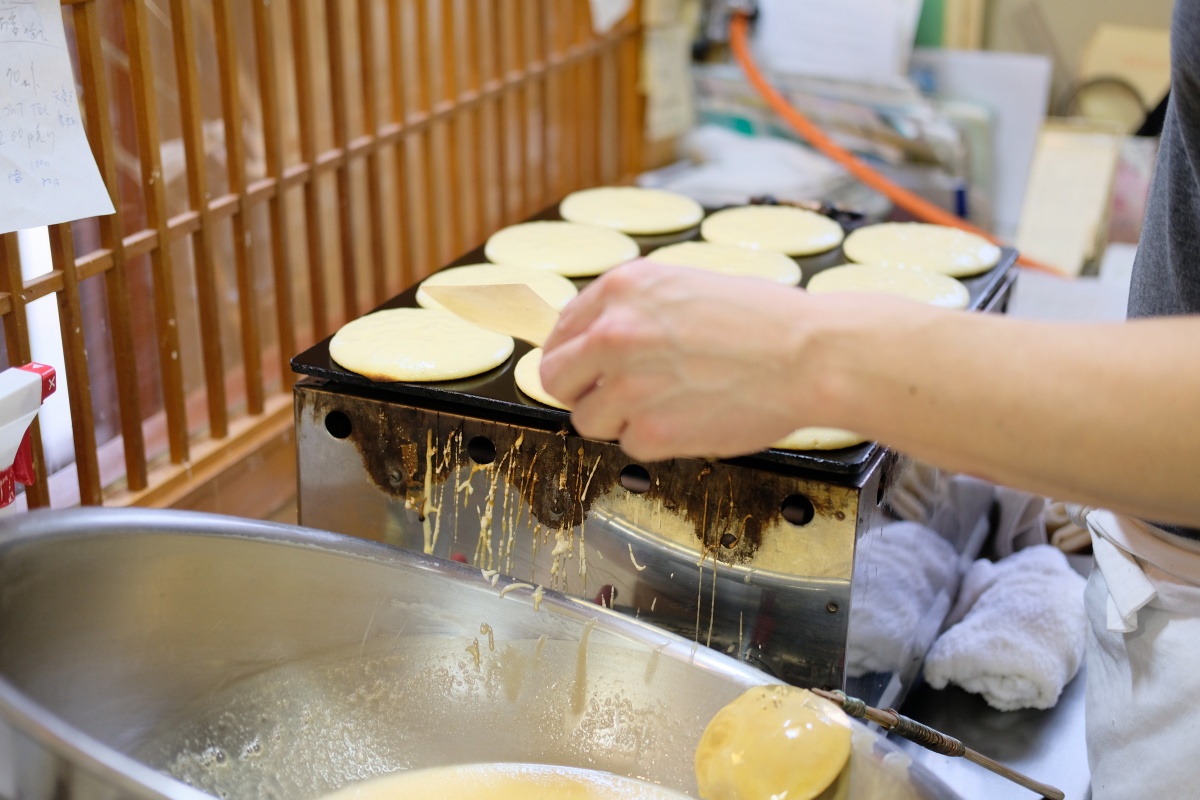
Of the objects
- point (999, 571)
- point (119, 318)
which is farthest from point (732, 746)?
point (119, 318)

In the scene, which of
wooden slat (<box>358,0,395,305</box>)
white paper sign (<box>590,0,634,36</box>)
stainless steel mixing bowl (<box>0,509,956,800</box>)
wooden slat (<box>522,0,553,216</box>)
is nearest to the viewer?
stainless steel mixing bowl (<box>0,509,956,800</box>)

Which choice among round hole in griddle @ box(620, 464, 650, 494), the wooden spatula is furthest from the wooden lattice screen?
round hole in griddle @ box(620, 464, 650, 494)

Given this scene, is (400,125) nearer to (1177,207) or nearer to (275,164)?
(275,164)

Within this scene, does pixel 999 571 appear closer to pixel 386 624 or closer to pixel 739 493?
pixel 739 493

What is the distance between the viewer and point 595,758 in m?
1.18

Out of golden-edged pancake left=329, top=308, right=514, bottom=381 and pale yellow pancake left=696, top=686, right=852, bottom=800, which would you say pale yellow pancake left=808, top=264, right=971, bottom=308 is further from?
pale yellow pancake left=696, top=686, right=852, bottom=800

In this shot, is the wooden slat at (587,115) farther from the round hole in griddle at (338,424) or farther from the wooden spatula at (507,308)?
the wooden spatula at (507,308)

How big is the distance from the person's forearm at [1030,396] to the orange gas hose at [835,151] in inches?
77.7

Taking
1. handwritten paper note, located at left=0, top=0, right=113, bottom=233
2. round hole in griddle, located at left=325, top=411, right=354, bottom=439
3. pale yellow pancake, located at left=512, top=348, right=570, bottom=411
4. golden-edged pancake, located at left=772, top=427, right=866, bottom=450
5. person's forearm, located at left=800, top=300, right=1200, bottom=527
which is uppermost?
handwritten paper note, located at left=0, top=0, right=113, bottom=233

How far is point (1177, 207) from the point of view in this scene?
3.69 feet

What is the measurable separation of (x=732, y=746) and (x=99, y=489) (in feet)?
3.11

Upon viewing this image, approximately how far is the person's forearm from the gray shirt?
0.29 meters

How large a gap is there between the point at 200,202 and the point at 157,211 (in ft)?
0.32

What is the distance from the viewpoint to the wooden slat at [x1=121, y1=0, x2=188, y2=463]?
4.85 ft
